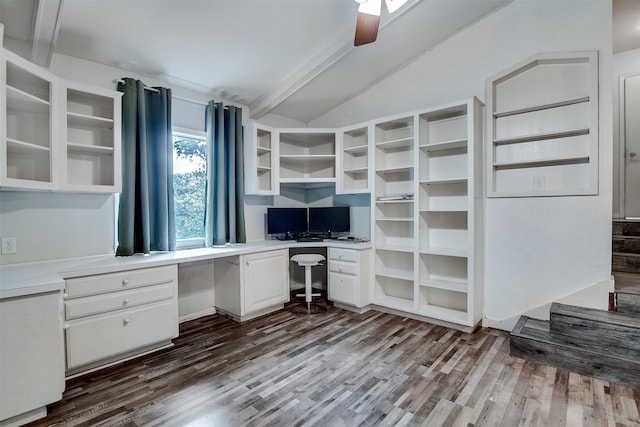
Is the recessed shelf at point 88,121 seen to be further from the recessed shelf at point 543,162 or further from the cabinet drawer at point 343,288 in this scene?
the recessed shelf at point 543,162

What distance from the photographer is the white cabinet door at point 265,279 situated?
10.7 feet

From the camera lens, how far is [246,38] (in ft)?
9.16

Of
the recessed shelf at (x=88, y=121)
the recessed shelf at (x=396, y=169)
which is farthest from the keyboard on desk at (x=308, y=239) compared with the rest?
the recessed shelf at (x=88, y=121)

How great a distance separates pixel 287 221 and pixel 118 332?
2.18 meters

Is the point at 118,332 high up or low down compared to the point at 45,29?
down

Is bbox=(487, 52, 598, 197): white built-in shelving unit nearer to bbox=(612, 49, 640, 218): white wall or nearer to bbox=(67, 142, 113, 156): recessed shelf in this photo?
bbox=(612, 49, 640, 218): white wall

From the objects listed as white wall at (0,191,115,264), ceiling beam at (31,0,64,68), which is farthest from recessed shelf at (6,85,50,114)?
white wall at (0,191,115,264)

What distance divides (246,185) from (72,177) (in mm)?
1688

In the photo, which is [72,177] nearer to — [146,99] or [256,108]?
[146,99]

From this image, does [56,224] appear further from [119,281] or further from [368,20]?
[368,20]

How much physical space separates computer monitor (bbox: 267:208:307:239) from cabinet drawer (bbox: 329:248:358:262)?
24.3 inches

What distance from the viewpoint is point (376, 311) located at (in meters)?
3.63

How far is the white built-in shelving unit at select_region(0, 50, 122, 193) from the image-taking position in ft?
6.59

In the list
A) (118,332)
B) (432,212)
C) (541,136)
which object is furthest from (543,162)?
(118,332)
